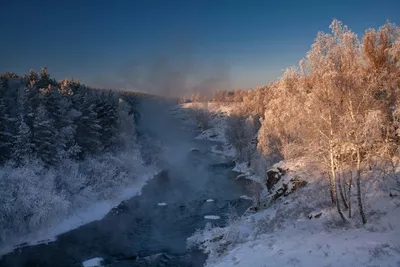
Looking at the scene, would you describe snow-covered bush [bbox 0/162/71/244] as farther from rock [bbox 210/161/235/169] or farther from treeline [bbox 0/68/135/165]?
rock [bbox 210/161/235/169]

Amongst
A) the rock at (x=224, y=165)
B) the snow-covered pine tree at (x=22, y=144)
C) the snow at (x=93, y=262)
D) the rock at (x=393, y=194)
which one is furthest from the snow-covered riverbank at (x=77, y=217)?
the rock at (x=393, y=194)

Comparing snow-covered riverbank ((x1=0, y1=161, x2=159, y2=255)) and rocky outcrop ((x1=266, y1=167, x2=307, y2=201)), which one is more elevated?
rocky outcrop ((x1=266, y1=167, x2=307, y2=201))

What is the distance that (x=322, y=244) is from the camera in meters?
14.5

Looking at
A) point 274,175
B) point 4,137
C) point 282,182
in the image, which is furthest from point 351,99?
point 4,137

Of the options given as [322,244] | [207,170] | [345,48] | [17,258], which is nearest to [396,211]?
[322,244]

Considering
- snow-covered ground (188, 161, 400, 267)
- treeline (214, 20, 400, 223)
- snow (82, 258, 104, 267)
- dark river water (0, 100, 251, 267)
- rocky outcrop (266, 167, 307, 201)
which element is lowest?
snow (82, 258, 104, 267)

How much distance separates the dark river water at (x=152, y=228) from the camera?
2442 cm

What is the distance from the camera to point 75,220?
109 ft

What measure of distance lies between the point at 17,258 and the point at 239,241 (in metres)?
17.7

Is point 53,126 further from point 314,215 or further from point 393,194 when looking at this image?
point 393,194

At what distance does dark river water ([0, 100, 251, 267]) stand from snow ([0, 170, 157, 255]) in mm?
810

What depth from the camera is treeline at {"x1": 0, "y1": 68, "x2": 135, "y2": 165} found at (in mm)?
34812

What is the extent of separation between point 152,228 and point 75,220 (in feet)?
28.2

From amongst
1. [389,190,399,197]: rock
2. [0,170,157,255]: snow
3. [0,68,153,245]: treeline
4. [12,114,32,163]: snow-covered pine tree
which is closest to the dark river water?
[0,170,157,255]: snow
